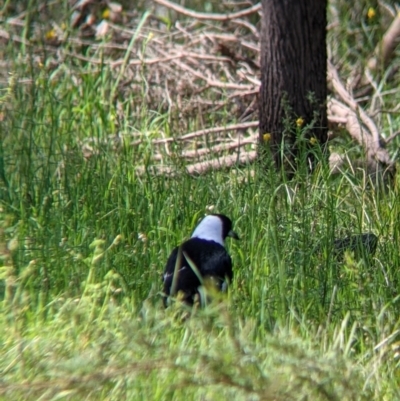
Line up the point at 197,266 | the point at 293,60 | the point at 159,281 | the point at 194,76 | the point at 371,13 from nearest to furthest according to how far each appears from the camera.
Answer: the point at 197,266
the point at 159,281
the point at 293,60
the point at 194,76
the point at 371,13

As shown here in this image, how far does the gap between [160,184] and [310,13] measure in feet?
4.87

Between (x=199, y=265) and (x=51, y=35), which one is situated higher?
(x=51, y=35)

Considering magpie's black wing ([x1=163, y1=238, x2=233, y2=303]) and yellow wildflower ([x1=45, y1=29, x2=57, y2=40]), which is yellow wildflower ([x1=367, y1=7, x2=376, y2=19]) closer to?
yellow wildflower ([x1=45, y1=29, x2=57, y2=40])

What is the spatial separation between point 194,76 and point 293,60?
150cm

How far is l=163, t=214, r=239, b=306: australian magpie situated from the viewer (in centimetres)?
386

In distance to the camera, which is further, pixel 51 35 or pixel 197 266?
pixel 51 35

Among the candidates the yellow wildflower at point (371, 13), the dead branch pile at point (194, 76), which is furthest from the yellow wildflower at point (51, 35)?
the yellow wildflower at point (371, 13)

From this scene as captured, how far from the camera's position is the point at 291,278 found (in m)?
4.04

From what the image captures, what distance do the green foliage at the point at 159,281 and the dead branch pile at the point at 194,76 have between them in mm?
380

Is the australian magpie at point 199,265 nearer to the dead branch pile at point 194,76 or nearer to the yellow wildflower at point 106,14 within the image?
the dead branch pile at point 194,76

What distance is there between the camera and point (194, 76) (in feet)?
23.2

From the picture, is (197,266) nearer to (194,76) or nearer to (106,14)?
(194,76)

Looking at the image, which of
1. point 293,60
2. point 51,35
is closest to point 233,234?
point 293,60

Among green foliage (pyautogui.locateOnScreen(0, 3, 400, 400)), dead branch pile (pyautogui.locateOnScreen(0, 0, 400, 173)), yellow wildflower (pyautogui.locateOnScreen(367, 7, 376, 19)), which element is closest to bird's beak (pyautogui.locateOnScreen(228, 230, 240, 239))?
green foliage (pyautogui.locateOnScreen(0, 3, 400, 400))
